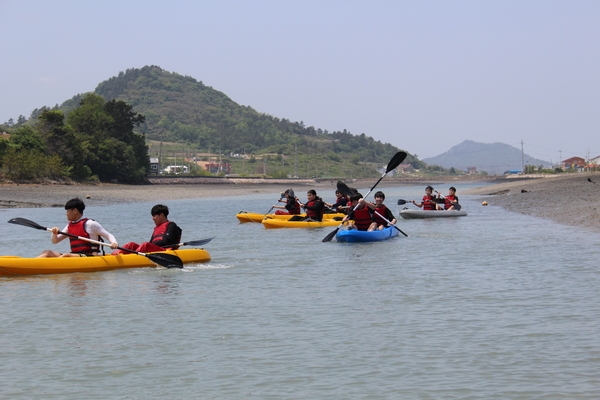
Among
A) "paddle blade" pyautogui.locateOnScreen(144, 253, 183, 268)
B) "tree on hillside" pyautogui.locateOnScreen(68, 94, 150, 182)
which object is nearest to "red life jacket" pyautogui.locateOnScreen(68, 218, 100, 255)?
"paddle blade" pyautogui.locateOnScreen(144, 253, 183, 268)

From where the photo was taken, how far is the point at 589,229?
2362 cm

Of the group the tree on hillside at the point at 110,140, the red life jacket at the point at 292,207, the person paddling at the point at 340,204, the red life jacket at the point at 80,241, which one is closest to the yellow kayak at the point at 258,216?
the person paddling at the point at 340,204

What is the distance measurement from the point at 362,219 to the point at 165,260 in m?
7.16

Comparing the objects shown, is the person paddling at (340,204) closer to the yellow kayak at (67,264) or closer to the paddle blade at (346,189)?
the paddle blade at (346,189)

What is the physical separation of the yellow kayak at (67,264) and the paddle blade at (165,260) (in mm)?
133

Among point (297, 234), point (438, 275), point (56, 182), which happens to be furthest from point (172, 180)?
point (438, 275)

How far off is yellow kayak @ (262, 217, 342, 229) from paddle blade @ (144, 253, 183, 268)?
9806mm

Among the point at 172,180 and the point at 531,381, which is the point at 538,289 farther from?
the point at 172,180

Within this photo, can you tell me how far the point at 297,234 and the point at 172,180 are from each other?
76680 millimetres

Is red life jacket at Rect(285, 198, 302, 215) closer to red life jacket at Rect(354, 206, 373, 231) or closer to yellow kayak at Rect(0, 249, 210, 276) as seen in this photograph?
red life jacket at Rect(354, 206, 373, 231)

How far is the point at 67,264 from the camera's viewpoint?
14.5 m

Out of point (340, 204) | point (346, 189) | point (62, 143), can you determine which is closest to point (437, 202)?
point (340, 204)

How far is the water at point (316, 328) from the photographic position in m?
7.51

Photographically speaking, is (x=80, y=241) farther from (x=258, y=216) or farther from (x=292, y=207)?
(x=258, y=216)
